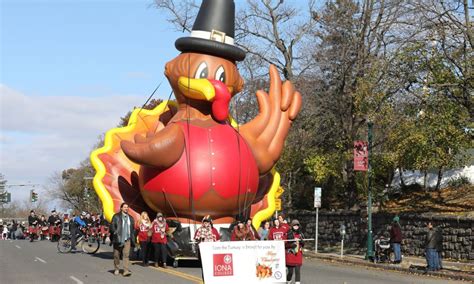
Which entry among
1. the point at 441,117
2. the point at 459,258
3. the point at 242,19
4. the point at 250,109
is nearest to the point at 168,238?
the point at 441,117

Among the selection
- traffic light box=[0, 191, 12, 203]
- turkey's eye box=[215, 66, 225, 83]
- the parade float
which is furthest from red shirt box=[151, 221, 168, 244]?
traffic light box=[0, 191, 12, 203]

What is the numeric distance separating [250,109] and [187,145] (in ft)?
52.0

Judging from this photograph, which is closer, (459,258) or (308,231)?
(459,258)

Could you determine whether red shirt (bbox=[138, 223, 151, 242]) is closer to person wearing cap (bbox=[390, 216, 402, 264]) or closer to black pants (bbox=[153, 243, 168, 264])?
black pants (bbox=[153, 243, 168, 264])

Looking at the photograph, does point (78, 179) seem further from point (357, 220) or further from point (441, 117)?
point (441, 117)

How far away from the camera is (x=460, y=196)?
3017 cm

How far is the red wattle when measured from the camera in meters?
18.9

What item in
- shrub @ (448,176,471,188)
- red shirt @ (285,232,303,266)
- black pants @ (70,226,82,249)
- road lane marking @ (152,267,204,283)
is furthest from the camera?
shrub @ (448,176,471,188)

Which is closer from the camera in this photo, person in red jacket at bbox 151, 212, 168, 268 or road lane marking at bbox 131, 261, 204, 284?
road lane marking at bbox 131, 261, 204, 284

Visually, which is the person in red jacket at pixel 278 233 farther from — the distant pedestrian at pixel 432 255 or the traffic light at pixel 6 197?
the traffic light at pixel 6 197

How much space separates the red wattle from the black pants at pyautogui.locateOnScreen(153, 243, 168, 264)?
3856 mm

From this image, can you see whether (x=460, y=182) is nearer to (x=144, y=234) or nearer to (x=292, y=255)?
(x=144, y=234)

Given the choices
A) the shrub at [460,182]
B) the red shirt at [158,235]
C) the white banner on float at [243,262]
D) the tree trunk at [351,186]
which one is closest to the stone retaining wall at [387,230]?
the tree trunk at [351,186]

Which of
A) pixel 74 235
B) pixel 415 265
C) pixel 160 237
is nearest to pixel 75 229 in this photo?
pixel 74 235
